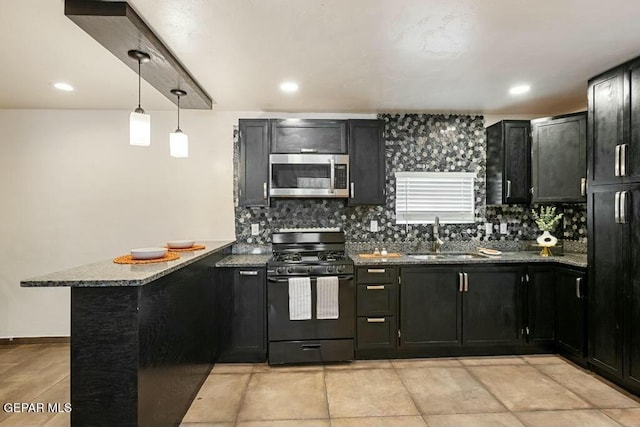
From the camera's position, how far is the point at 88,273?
1.74m

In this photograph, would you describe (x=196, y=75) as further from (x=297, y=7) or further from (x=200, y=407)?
(x=200, y=407)

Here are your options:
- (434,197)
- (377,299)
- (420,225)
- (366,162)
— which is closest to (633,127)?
(434,197)

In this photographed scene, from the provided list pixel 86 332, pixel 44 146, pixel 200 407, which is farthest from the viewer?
pixel 44 146

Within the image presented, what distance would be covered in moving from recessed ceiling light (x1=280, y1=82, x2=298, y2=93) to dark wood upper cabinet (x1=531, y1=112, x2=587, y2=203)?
2.53m

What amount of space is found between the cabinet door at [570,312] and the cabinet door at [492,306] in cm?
35

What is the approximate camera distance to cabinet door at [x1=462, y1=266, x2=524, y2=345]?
314 cm

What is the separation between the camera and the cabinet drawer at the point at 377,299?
3090 millimetres

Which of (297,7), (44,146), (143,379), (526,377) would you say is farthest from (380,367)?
(44,146)

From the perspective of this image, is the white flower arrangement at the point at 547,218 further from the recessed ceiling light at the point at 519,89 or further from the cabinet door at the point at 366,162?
the cabinet door at the point at 366,162

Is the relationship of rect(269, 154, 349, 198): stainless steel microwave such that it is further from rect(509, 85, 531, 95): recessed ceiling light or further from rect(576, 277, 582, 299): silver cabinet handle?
rect(576, 277, 582, 299): silver cabinet handle

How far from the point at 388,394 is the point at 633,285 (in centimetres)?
203

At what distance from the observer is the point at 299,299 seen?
299 cm

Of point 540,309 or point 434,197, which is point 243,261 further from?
point 540,309

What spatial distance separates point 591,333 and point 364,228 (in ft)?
7.32
